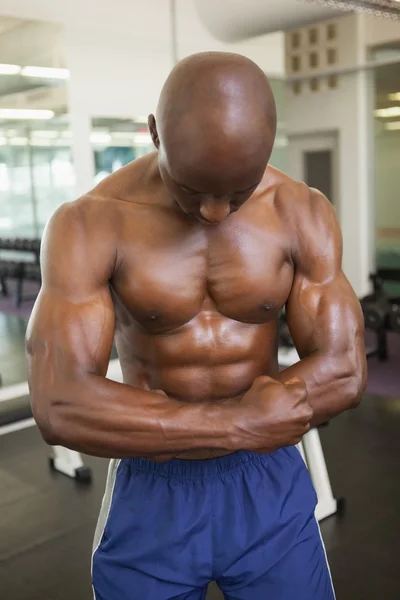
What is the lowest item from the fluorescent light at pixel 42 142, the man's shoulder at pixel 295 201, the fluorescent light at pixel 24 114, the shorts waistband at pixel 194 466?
the shorts waistband at pixel 194 466

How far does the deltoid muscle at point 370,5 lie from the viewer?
10.8 feet

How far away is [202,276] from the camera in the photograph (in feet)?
3.09

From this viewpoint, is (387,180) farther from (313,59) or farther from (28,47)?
(28,47)

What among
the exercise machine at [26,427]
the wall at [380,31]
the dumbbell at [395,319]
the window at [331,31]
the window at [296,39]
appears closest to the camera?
the exercise machine at [26,427]

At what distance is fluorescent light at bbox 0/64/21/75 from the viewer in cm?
376

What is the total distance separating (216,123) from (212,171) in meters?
0.05

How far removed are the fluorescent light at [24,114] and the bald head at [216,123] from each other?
3982 mm

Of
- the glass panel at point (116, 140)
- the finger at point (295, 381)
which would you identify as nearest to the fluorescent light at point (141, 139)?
the glass panel at point (116, 140)

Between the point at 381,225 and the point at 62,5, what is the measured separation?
11.6ft

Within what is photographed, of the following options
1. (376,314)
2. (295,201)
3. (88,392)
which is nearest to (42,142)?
(376,314)

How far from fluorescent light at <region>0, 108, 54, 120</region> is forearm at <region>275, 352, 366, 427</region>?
4003mm

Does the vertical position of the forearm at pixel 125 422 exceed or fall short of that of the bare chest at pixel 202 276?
it falls short

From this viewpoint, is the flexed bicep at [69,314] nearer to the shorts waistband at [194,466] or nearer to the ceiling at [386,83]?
the shorts waistband at [194,466]

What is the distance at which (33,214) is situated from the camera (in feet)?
19.5
